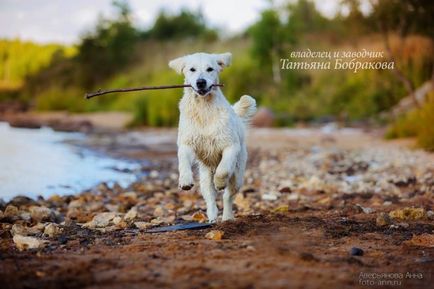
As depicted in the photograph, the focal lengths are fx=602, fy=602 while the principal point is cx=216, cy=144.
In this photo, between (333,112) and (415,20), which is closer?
(415,20)

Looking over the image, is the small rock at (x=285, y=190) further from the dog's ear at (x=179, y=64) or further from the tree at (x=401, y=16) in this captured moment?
the tree at (x=401, y=16)

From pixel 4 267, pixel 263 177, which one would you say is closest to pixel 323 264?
pixel 4 267

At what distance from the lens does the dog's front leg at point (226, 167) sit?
628 centimetres

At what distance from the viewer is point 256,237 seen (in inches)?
207

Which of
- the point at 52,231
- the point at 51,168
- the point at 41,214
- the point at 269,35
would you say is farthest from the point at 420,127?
the point at 269,35

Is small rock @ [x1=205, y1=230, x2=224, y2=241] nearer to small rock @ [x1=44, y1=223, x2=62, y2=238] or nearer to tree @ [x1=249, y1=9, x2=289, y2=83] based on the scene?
small rock @ [x1=44, y1=223, x2=62, y2=238]

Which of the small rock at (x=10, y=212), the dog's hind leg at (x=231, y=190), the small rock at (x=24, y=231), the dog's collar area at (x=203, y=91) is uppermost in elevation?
the dog's collar area at (x=203, y=91)

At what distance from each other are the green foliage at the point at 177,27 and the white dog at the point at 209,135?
161ft

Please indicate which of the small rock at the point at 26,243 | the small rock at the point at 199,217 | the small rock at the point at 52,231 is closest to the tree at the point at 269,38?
the small rock at the point at 199,217

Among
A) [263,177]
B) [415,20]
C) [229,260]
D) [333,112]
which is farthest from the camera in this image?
[333,112]

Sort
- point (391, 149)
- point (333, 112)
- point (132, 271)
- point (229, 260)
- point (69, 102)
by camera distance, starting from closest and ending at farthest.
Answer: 1. point (132, 271)
2. point (229, 260)
3. point (391, 149)
4. point (333, 112)
5. point (69, 102)

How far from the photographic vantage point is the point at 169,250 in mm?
4781

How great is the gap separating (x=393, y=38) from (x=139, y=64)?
2615 cm

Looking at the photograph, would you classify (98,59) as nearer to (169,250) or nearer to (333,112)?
(333,112)
